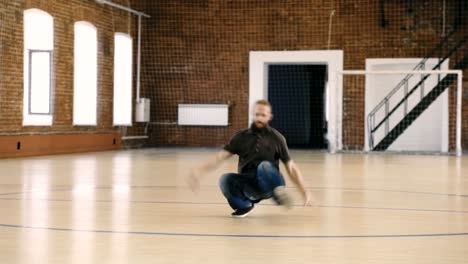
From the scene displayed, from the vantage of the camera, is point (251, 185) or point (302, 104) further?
point (302, 104)

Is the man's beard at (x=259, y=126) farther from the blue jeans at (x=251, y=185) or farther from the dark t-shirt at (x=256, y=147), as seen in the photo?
the blue jeans at (x=251, y=185)

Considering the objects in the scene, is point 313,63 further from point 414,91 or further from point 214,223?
point 214,223

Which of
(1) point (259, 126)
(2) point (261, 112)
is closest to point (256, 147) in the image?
(1) point (259, 126)

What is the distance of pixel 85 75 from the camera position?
1919 cm

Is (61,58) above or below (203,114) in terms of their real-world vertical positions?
above

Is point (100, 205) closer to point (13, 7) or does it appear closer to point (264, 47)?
point (13, 7)

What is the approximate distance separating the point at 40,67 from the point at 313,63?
761cm

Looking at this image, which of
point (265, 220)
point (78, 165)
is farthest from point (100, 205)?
A: point (78, 165)

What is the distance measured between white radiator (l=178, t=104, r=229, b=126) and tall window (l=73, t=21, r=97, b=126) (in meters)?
3.51

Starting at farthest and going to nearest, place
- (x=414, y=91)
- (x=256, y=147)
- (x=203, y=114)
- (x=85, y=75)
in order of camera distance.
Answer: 1. (x=203, y=114)
2. (x=414, y=91)
3. (x=85, y=75)
4. (x=256, y=147)

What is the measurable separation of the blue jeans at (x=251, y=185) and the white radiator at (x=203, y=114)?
621 inches

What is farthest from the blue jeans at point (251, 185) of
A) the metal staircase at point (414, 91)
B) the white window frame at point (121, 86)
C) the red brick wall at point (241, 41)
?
the red brick wall at point (241, 41)

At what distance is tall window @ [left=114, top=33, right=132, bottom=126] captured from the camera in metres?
21.0

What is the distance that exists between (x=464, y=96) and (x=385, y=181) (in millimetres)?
10651
